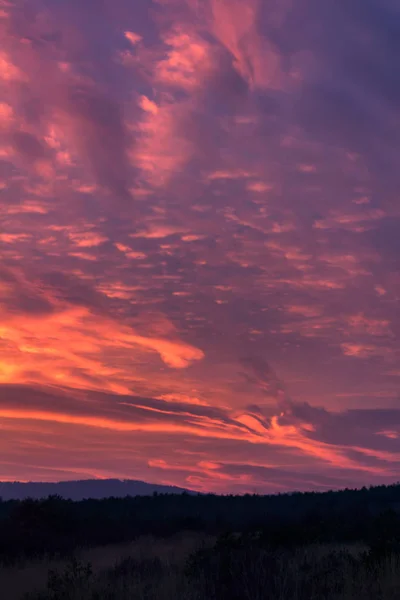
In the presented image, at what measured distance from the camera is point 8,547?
29.5m

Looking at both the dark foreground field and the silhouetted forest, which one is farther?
the silhouetted forest

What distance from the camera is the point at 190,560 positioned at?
18375mm

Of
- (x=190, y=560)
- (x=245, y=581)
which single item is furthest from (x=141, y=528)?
(x=245, y=581)

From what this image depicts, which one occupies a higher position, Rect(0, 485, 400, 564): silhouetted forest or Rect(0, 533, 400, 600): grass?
Rect(0, 485, 400, 564): silhouetted forest

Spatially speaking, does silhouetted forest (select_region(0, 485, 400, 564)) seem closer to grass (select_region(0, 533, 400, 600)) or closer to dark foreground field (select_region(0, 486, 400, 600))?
dark foreground field (select_region(0, 486, 400, 600))

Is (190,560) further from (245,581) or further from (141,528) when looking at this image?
(141,528)

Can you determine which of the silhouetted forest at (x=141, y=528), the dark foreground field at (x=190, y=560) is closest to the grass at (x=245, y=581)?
the dark foreground field at (x=190, y=560)

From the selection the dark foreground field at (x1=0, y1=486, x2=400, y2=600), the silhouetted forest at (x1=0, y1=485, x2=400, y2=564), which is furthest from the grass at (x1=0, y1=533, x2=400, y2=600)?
the silhouetted forest at (x1=0, y1=485, x2=400, y2=564)

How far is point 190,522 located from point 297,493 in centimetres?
4281

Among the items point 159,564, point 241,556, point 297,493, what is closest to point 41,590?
point 159,564

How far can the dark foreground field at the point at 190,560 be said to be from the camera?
46.4 feet

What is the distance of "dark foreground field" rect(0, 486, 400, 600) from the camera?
14139mm

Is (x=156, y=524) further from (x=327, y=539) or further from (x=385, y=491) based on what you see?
(x=385, y=491)

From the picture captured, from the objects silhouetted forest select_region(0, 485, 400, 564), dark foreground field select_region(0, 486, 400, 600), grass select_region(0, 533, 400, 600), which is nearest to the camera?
grass select_region(0, 533, 400, 600)
